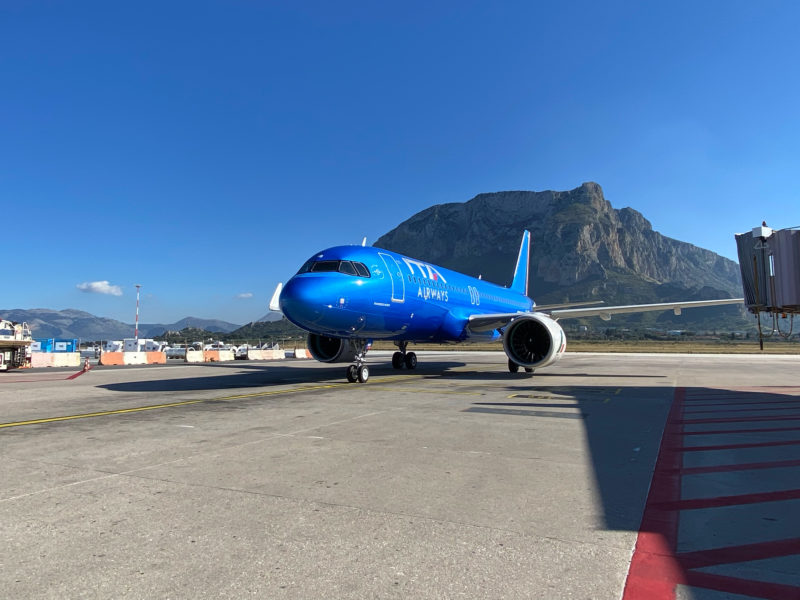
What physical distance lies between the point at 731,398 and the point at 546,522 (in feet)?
36.7

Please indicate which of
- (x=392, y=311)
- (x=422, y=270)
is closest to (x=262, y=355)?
(x=422, y=270)

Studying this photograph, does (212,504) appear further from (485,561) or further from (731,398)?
(731,398)

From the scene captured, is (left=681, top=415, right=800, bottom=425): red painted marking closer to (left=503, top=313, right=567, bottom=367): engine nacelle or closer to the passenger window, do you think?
(left=503, top=313, right=567, bottom=367): engine nacelle

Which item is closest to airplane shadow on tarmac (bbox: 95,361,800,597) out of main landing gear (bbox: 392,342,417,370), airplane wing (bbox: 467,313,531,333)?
airplane wing (bbox: 467,313,531,333)

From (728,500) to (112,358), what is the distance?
3298 centimetres

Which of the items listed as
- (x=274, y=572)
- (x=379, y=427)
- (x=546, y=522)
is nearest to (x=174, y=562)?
(x=274, y=572)

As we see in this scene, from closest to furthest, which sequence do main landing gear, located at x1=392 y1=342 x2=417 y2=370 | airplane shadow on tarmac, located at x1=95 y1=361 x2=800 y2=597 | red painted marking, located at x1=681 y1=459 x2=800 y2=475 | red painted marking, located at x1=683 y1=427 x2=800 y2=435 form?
1. airplane shadow on tarmac, located at x1=95 y1=361 x2=800 y2=597
2. red painted marking, located at x1=681 y1=459 x2=800 y2=475
3. red painted marking, located at x1=683 y1=427 x2=800 y2=435
4. main landing gear, located at x1=392 y1=342 x2=417 y2=370

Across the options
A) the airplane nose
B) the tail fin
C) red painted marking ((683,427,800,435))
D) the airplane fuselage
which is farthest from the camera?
the tail fin

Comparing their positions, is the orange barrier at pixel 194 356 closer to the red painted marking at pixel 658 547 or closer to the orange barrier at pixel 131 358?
the orange barrier at pixel 131 358

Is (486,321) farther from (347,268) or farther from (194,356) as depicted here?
(194,356)

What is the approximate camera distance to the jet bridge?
11.1m

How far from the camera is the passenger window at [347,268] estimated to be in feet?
45.9

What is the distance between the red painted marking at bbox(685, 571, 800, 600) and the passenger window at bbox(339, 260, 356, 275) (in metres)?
11.9

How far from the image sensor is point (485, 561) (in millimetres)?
2963
